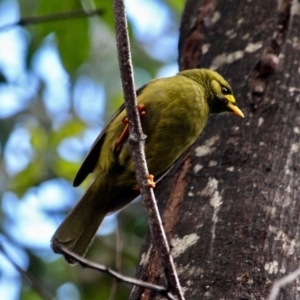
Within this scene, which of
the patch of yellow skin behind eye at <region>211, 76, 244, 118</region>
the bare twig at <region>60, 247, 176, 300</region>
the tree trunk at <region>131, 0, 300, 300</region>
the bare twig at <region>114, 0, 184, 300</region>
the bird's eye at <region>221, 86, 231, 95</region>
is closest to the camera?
the bare twig at <region>60, 247, 176, 300</region>

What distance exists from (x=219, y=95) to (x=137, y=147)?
147cm

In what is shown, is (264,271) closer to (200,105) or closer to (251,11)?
(200,105)

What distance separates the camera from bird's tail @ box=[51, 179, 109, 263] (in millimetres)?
3506

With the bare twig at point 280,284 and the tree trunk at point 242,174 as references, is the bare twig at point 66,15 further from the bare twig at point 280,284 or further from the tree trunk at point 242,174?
the bare twig at point 280,284

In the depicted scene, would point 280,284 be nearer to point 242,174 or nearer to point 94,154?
point 242,174

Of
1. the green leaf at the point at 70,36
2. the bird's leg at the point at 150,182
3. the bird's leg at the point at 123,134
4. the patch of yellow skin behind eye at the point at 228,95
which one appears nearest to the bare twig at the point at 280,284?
the bird's leg at the point at 150,182

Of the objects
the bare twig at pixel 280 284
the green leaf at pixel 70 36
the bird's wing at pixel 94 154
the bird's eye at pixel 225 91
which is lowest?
the bird's wing at pixel 94 154

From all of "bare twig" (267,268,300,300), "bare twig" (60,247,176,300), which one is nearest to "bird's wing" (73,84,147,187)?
"bare twig" (60,247,176,300)

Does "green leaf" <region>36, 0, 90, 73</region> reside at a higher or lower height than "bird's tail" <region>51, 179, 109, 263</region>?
higher

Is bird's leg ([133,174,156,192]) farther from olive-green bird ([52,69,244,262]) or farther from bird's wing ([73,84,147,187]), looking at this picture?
bird's wing ([73,84,147,187])

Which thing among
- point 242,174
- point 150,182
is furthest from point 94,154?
point 150,182

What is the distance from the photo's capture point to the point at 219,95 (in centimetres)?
376

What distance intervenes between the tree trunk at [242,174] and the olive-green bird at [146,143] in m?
0.09

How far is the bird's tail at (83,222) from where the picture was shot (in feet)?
11.5
